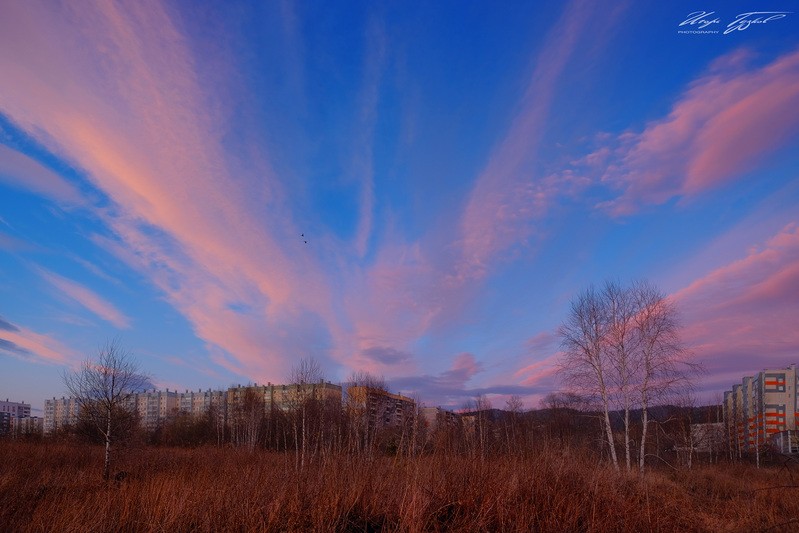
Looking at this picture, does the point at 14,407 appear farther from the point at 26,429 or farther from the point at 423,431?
the point at 423,431

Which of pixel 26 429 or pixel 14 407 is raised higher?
pixel 26 429

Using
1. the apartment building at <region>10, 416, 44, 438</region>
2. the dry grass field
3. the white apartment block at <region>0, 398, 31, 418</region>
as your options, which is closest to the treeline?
the dry grass field

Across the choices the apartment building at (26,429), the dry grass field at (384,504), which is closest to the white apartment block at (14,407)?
the apartment building at (26,429)

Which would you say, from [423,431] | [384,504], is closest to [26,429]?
[423,431]

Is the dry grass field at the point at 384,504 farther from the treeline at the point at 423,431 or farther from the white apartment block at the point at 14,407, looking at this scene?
the white apartment block at the point at 14,407

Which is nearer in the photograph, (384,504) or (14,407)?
(384,504)

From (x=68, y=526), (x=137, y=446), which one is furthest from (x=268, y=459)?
(x=137, y=446)

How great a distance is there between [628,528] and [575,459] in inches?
149

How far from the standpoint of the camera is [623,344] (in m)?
31.0

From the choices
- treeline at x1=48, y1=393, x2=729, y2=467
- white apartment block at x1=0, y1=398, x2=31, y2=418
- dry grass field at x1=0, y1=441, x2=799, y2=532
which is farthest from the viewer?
white apartment block at x1=0, y1=398, x2=31, y2=418

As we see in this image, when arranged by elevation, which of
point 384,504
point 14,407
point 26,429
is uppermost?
point 384,504

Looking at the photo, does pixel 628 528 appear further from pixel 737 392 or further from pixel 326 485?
pixel 737 392

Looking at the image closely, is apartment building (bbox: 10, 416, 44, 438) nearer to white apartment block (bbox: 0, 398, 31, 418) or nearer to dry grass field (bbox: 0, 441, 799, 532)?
dry grass field (bbox: 0, 441, 799, 532)

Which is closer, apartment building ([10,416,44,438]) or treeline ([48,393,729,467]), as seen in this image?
treeline ([48,393,729,467])
